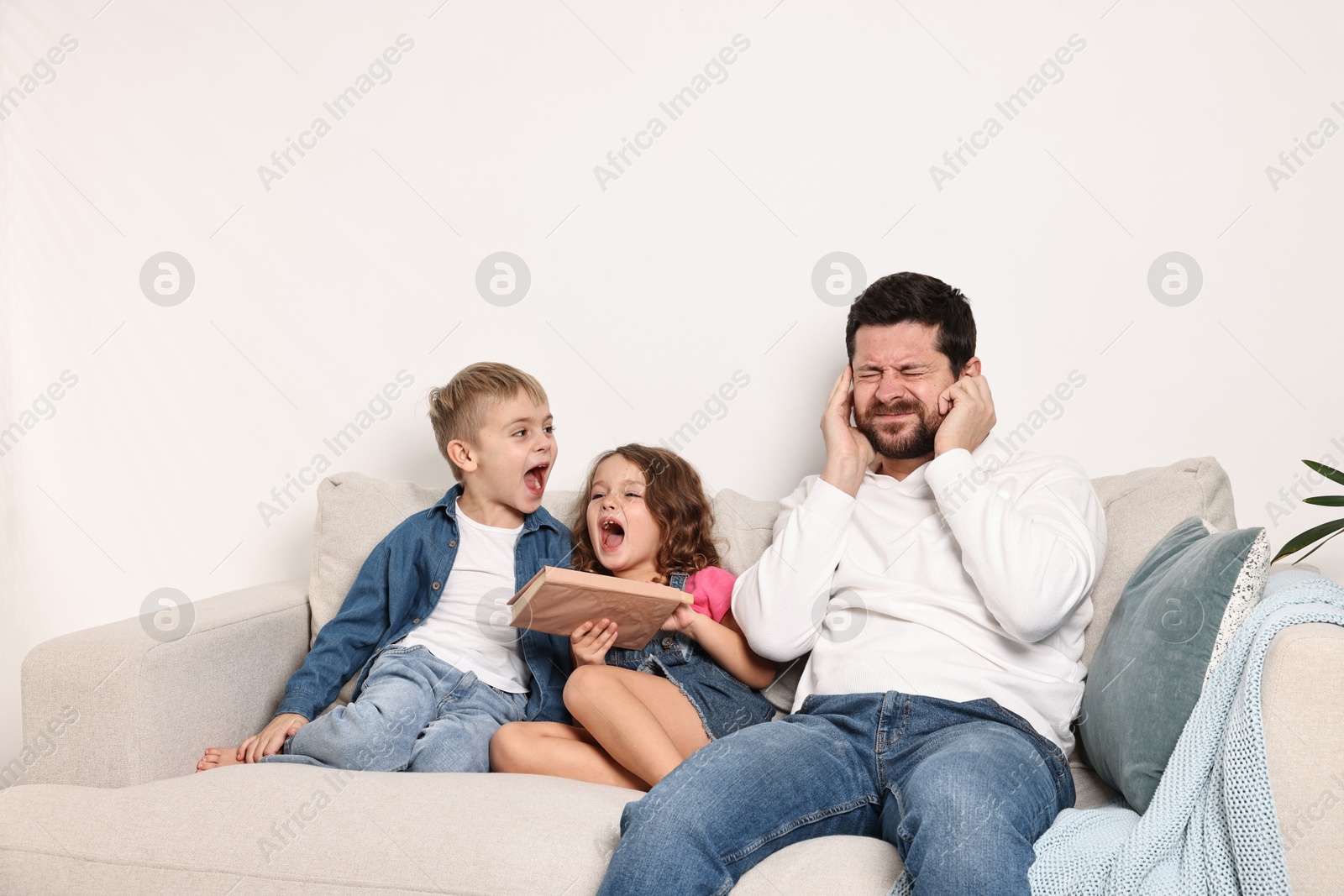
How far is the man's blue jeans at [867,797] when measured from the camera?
47.4 inches

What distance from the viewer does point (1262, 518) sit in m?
2.33

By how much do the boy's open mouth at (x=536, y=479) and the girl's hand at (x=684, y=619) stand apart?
0.49 meters

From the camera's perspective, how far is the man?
1.27 meters

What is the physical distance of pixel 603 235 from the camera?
259 cm

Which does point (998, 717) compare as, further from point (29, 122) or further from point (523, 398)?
point (29, 122)
